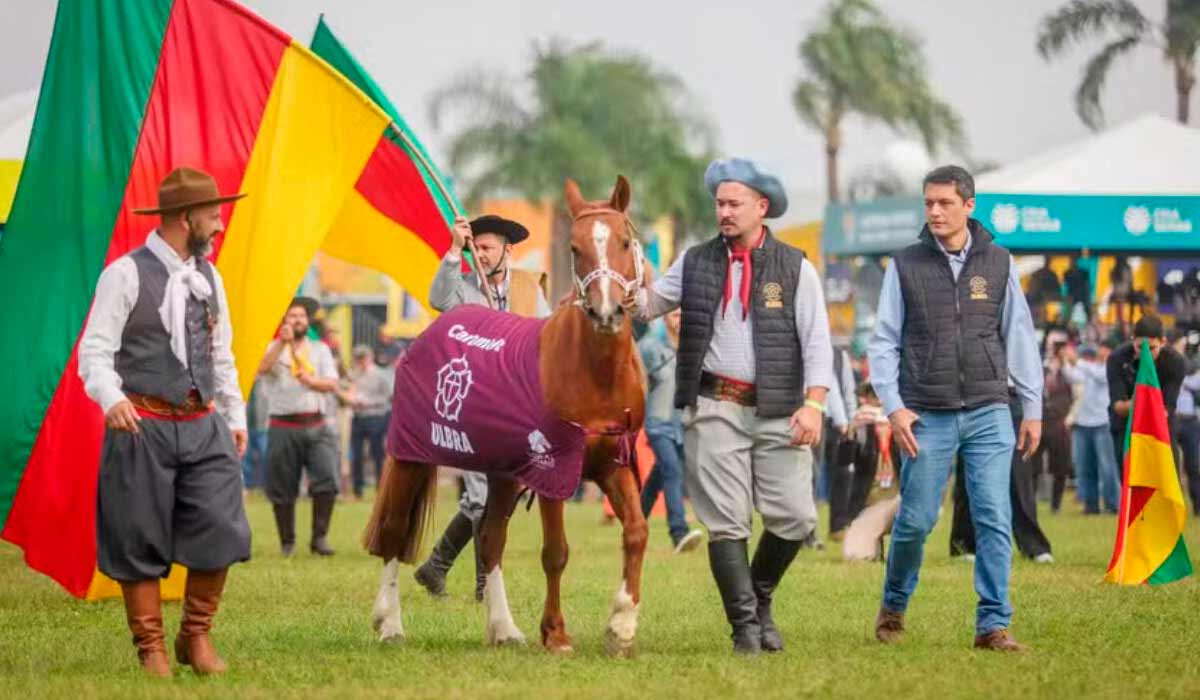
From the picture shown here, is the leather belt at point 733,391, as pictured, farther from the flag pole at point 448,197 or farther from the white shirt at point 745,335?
the flag pole at point 448,197

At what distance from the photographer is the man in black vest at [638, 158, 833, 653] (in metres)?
8.96

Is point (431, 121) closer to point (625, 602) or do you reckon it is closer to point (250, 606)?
point (250, 606)

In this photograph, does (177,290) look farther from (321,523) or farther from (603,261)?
(321,523)

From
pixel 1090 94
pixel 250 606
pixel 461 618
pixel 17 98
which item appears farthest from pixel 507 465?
pixel 1090 94

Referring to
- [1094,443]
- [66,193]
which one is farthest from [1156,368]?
→ [66,193]

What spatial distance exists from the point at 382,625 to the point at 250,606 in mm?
2235

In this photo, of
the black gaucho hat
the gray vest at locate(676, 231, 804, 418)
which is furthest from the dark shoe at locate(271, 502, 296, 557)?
the gray vest at locate(676, 231, 804, 418)

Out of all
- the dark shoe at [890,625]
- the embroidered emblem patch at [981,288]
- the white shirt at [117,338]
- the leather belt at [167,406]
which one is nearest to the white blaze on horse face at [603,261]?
the white shirt at [117,338]

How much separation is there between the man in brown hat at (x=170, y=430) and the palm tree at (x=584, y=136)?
39.6 m

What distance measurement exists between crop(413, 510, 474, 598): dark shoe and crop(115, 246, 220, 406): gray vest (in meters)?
3.87

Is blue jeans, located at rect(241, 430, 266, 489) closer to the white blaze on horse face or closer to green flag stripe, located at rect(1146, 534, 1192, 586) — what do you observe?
green flag stripe, located at rect(1146, 534, 1192, 586)

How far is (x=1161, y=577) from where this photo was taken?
41.9ft

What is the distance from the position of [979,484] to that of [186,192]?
3981 mm

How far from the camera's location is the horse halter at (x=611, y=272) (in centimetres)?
844
